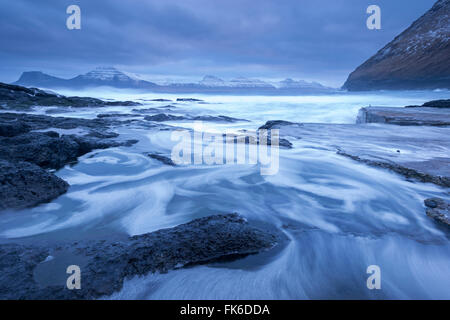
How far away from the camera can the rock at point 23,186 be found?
297 cm

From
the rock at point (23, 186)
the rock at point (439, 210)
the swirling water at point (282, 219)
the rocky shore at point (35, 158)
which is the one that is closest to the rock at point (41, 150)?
the rocky shore at point (35, 158)

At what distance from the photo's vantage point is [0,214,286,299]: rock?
1.68 m

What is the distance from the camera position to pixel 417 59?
64500mm

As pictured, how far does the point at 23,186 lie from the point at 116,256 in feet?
6.90

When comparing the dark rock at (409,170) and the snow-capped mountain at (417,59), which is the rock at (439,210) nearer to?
the dark rock at (409,170)

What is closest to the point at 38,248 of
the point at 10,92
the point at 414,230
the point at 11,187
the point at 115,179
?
the point at 11,187

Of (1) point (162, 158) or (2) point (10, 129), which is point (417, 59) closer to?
(1) point (162, 158)

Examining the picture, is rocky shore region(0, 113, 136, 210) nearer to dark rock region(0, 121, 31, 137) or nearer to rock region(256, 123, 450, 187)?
dark rock region(0, 121, 31, 137)

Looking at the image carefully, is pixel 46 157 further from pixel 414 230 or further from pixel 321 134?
pixel 321 134

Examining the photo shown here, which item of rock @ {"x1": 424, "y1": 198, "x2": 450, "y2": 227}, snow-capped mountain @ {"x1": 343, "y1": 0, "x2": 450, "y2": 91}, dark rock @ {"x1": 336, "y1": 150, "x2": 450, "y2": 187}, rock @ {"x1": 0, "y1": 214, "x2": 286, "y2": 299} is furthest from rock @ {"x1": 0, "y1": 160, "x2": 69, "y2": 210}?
snow-capped mountain @ {"x1": 343, "y1": 0, "x2": 450, "y2": 91}

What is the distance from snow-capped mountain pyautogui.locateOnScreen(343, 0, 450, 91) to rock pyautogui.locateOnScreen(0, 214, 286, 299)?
2804 inches

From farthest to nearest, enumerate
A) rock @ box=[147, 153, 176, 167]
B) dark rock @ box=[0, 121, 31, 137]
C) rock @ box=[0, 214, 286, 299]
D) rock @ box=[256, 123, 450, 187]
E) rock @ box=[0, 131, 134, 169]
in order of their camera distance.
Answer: dark rock @ box=[0, 121, 31, 137] → rock @ box=[147, 153, 176, 167] → rock @ box=[256, 123, 450, 187] → rock @ box=[0, 131, 134, 169] → rock @ box=[0, 214, 286, 299]

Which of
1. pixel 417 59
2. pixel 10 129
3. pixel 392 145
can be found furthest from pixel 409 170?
pixel 417 59
